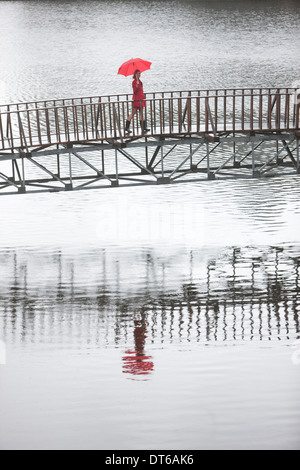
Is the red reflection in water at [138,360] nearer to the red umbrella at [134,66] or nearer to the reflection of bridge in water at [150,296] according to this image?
the reflection of bridge in water at [150,296]

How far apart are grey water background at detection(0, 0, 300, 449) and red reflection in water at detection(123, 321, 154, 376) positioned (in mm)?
66

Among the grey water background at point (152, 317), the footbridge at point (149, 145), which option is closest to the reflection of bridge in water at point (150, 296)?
the grey water background at point (152, 317)

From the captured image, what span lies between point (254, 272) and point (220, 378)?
396 inches

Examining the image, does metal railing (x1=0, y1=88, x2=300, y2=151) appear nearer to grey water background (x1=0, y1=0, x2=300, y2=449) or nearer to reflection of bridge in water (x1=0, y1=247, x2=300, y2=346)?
grey water background (x1=0, y1=0, x2=300, y2=449)

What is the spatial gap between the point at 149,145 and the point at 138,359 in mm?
10495

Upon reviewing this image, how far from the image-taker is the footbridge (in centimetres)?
3512

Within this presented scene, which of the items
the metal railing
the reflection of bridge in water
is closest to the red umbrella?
the metal railing

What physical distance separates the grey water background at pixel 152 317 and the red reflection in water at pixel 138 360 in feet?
0.22

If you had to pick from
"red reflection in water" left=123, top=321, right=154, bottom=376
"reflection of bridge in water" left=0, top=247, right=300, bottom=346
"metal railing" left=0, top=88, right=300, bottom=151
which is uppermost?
"metal railing" left=0, top=88, right=300, bottom=151

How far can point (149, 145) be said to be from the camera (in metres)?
36.0

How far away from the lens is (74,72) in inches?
2822

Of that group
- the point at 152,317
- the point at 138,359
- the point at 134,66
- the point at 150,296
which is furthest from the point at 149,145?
the point at 138,359

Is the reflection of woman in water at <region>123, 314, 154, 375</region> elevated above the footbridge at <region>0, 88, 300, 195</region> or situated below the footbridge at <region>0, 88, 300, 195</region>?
below
